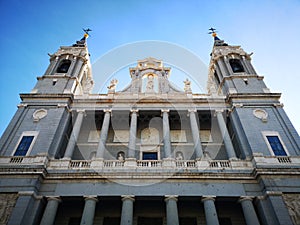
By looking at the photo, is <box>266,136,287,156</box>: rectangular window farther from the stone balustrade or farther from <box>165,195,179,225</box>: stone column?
<box>165,195,179,225</box>: stone column

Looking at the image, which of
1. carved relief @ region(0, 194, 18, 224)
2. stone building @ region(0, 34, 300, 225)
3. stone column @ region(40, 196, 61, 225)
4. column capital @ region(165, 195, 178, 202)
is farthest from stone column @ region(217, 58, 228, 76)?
carved relief @ region(0, 194, 18, 224)

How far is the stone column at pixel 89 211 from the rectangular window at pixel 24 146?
661 cm

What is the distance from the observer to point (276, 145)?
62.1 feet

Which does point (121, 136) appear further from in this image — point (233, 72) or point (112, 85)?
point (233, 72)

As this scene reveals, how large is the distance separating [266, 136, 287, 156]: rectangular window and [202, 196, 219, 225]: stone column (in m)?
6.73

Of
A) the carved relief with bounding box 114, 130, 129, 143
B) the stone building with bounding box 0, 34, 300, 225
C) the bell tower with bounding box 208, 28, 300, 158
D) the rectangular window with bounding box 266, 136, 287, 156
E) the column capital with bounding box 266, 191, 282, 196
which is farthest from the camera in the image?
the carved relief with bounding box 114, 130, 129, 143

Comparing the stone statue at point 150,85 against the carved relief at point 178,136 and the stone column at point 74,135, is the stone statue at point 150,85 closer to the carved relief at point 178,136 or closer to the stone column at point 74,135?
the carved relief at point 178,136

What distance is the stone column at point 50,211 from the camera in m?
14.7

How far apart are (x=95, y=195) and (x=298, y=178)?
14.0 m

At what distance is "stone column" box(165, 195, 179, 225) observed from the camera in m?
14.7

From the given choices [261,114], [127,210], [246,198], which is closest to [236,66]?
[261,114]

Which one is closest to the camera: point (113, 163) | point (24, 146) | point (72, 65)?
point (113, 163)

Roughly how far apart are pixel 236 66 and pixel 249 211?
18.9 meters

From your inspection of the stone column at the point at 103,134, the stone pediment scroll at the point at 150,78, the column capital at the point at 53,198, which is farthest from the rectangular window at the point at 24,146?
the stone pediment scroll at the point at 150,78
